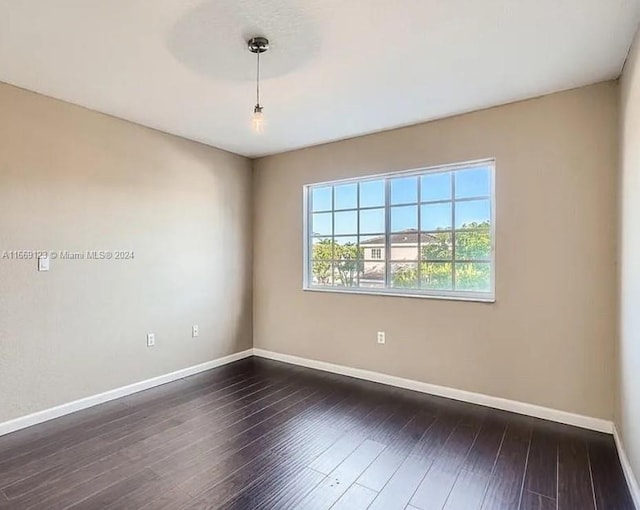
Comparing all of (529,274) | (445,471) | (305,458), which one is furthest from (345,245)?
(445,471)

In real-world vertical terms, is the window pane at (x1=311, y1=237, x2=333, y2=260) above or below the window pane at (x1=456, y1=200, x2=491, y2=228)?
below

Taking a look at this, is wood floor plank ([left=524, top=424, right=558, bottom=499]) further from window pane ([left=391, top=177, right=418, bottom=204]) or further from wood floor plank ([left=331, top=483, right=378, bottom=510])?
window pane ([left=391, top=177, right=418, bottom=204])

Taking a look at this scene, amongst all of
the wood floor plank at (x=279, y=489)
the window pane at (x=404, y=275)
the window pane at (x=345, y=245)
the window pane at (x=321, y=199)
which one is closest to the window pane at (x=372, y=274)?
Result: the window pane at (x=404, y=275)

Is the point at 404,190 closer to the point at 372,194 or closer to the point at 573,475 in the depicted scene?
the point at 372,194

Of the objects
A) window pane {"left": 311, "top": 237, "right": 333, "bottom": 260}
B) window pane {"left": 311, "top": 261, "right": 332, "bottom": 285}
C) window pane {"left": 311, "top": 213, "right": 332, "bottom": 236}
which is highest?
window pane {"left": 311, "top": 213, "right": 332, "bottom": 236}

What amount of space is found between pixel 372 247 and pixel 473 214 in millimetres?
1061

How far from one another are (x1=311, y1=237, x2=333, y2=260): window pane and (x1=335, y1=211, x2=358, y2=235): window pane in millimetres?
171

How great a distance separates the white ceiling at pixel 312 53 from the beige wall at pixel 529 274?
0.26 metres

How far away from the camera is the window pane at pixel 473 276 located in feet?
10.6

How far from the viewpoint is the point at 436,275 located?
351 centimetres

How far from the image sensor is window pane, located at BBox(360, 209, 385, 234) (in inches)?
153

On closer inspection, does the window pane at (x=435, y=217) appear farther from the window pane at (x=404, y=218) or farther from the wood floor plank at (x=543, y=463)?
the wood floor plank at (x=543, y=463)

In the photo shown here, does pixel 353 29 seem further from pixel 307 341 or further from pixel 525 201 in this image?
pixel 307 341

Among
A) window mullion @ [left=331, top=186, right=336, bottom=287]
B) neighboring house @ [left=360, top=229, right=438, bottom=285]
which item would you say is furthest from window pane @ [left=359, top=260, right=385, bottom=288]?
window mullion @ [left=331, top=186, right=336, bottom=287]
